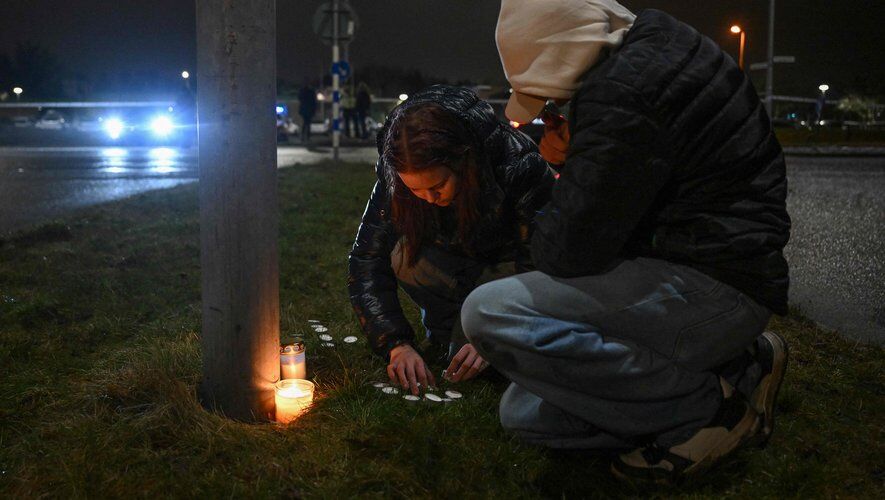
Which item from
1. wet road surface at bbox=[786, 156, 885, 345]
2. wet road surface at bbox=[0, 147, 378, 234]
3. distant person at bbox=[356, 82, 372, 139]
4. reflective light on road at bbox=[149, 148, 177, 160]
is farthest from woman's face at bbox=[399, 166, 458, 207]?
distant person at bbox=[356, 82, 372, 139]

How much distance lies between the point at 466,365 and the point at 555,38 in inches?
54.9

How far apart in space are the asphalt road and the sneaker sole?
1.68 metres

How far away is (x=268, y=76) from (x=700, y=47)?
1.37 meters

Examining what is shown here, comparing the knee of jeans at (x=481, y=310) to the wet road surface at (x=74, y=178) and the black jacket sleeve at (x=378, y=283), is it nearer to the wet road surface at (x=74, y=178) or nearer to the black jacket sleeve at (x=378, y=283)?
the black jacket sleeve at (x=378, y=283)

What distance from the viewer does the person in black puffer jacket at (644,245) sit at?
215 cm

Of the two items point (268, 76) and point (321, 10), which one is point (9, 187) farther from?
point (268, 76)

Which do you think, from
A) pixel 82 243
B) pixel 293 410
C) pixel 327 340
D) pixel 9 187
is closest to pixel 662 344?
pixel 293 410

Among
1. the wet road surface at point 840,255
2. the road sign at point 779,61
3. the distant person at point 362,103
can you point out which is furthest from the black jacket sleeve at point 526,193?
the road sign at point 779,61

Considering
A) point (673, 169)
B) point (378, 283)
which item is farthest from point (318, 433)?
point (673, 169)

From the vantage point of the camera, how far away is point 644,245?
2.43m

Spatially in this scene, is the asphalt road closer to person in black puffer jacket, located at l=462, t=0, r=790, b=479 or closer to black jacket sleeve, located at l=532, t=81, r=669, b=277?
person in black puffer jacket, located at l=462, t=0, r=790, b=479

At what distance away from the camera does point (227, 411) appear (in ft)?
9.31

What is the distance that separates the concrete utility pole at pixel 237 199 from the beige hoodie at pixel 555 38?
832 mm

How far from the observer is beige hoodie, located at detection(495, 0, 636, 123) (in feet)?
7.27
